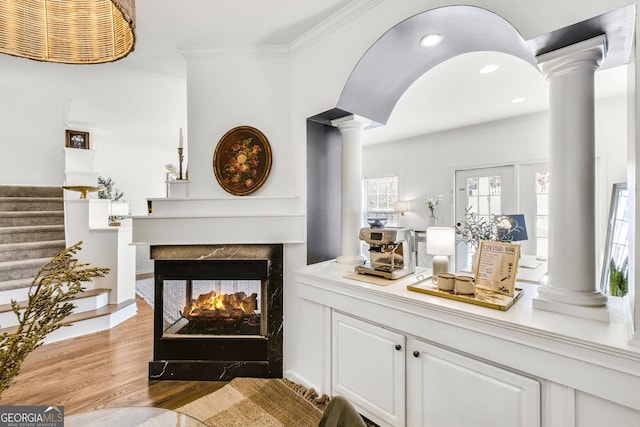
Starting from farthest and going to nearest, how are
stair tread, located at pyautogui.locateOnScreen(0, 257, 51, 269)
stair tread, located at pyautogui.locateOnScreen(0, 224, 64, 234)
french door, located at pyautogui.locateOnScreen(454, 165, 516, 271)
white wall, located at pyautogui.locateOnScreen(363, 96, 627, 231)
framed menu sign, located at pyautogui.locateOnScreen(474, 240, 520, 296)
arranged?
french door, located at pyautogui.locateOnScreen(454, 165, 516, 271), white wall, located at pyautogui.locateOnScreen(363, 96, 627, 231), stair tread, located at pyautogui.locateOnScreen(0, 224, 64, 234), stair tread, located at pyautogui.locateOnScreen(0, 257, 51, 269), framed menu sign, located at pyautogui.locateOnScreen(474, 240, 520, 296)

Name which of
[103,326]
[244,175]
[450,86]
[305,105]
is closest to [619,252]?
[450,86]

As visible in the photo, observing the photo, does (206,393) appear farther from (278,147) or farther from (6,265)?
(6,265)

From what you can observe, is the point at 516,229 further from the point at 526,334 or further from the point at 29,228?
the point at 29,228

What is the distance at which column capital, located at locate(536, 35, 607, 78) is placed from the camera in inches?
49.4

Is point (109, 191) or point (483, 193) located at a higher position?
point (109, 191)

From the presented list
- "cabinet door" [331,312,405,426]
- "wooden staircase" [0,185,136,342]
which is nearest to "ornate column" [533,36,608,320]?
"cabinet door" [331,312,405,426]

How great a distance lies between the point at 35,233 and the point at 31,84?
1664 millimetres

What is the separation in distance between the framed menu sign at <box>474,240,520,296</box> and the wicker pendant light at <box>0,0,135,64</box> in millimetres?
A: 1819

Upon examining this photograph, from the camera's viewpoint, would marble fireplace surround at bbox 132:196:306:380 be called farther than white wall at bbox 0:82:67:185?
No

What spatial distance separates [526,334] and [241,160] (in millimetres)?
2110

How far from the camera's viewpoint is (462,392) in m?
1.43

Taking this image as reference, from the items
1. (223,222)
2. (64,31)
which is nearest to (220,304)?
(223,222)

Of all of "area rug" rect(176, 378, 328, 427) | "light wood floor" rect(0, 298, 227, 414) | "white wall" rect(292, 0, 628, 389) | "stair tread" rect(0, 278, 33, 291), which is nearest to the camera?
"white wall" rect(292, 0, 628, 389)

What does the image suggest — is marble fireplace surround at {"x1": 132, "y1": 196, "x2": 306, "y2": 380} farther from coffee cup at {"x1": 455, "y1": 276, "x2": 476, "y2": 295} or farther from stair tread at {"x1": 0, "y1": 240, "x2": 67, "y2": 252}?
stair tread at {"x1": 0, "y1": 240, "x2": 67, "y2": 252}
